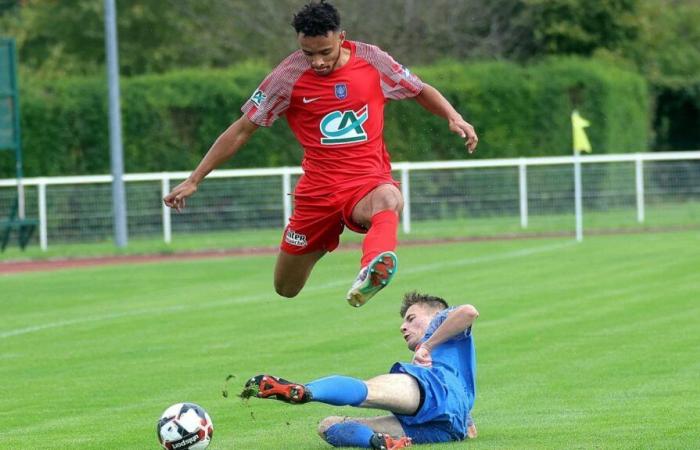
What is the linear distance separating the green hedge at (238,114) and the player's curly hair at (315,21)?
25364 mm

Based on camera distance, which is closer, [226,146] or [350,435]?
[350,435]

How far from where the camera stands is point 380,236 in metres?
9.67

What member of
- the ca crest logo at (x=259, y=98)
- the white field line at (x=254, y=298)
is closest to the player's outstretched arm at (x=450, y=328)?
the ca crest logo at (x=259, y=98)

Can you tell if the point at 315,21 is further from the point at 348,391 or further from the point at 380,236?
the point at 348,391

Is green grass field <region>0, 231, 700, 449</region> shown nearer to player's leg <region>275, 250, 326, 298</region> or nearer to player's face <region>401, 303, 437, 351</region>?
player's face <region>401, 303, 437, 351</region>

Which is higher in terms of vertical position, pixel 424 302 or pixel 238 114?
pixel 238 114

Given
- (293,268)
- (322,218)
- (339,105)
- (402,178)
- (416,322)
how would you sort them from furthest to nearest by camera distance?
1. (402,178)
2. (293,268)
3. (322,218)
4. (339,105)
5. (416,322)

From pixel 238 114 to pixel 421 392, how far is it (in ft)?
90.9

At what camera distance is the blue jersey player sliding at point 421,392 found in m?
8.62

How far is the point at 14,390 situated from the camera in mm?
12500

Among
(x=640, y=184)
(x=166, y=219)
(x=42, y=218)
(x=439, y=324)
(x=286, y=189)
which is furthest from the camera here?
(x=640, y=184)

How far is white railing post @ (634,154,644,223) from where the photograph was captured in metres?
32.6

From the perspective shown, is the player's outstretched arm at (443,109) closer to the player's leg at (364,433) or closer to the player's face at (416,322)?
the player's face at (416,322)

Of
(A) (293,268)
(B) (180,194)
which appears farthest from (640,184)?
(B) (180,194)
